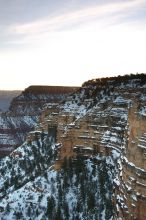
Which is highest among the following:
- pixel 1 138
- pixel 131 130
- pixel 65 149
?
pixel 131 130

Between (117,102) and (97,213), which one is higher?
(117,102)

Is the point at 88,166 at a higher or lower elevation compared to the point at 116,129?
lower

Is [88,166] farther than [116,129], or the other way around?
[88,166]

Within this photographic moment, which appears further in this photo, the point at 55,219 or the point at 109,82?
the point at 109,82

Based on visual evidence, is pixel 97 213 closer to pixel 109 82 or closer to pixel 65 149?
pixel 65 149

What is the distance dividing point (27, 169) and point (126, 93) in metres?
37.8

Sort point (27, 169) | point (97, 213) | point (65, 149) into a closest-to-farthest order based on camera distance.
Answer: point (97, 213) < point (65, 149) < point (27, 169)

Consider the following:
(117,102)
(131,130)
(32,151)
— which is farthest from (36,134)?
(131,130)

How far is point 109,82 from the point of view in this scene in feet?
303

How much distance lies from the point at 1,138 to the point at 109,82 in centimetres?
10890

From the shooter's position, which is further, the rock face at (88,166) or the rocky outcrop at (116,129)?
the rock face at (88,166)

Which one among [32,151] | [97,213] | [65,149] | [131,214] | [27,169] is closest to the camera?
[131,214]

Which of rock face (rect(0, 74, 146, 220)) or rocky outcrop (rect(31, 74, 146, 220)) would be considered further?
rock face (rect(0, 74, 146, 220))

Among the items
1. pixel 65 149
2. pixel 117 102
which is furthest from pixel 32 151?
pixel 117 102
